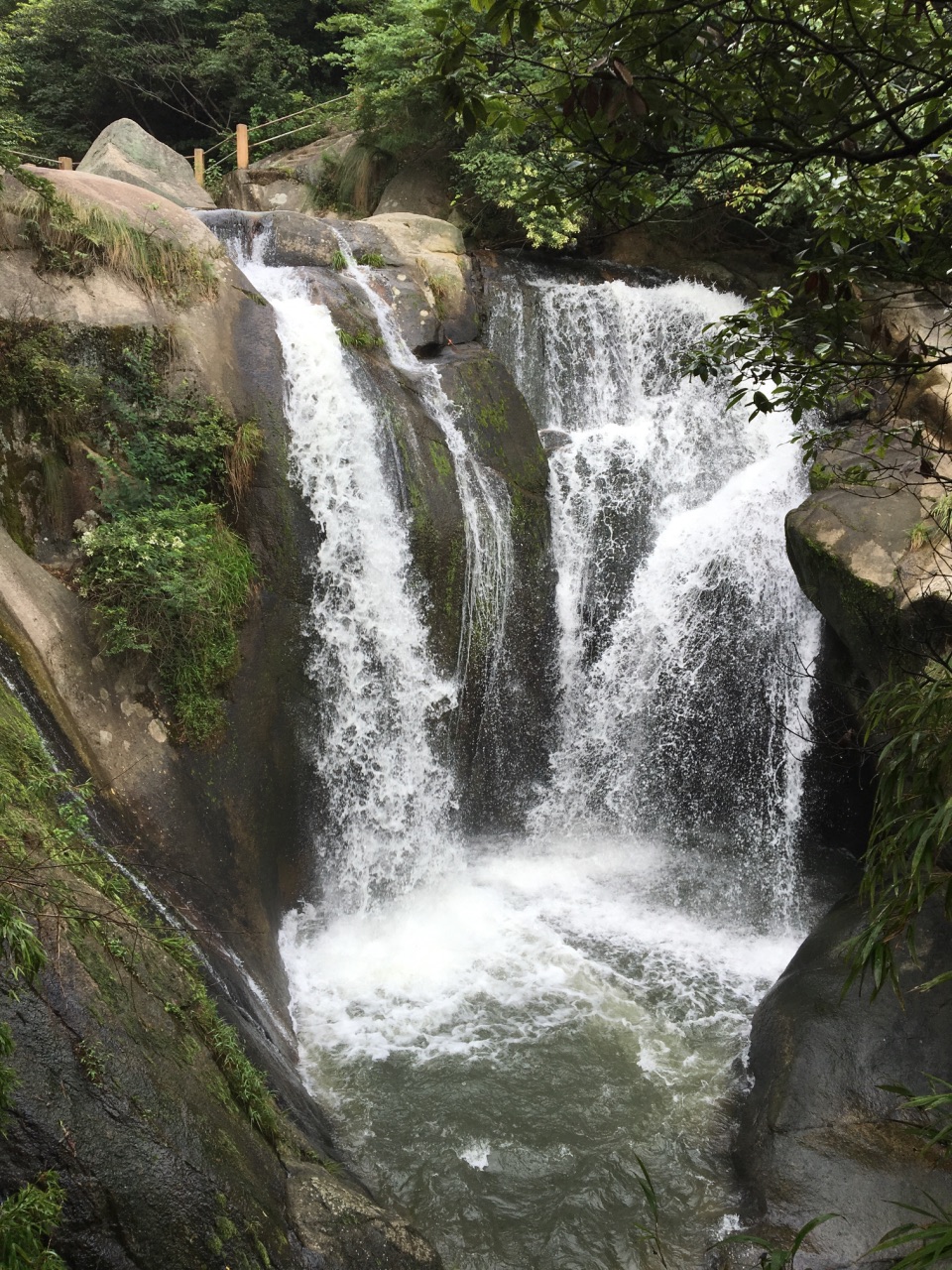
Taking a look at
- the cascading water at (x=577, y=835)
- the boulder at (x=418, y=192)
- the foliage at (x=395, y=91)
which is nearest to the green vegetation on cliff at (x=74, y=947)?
the cascading water at (x=577, y=835)

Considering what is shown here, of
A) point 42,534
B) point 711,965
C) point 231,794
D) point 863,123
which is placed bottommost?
point 711,965

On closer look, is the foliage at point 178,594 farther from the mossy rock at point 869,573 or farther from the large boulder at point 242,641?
the mossy rock at point 869,573

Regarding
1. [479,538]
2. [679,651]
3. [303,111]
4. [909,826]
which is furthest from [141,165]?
[909,826]

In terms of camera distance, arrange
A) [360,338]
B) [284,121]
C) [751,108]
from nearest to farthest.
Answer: [751,108] < [360,338] < [284,121]

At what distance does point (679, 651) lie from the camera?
8523 millimetres

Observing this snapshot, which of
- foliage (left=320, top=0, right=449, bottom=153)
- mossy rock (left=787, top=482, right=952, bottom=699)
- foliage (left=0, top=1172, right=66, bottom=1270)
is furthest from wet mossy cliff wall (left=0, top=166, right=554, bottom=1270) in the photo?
mossy rock (left=787, top=482, right=952, bottom=699)

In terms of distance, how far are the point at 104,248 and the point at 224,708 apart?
3.63m

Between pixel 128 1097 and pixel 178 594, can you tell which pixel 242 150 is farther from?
pixel 128 1097

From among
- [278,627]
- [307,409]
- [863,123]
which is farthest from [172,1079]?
[307,409]

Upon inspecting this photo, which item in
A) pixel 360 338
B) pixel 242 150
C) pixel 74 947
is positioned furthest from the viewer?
pixel 242 150

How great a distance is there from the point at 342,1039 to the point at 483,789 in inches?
109

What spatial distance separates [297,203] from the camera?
1271cm

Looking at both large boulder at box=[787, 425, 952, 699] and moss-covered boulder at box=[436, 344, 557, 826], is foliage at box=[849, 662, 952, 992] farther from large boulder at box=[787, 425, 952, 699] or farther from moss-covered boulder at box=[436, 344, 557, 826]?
moss-covered boulder at box=[436, 344, 557, 826]

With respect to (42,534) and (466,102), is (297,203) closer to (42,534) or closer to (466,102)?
(42,534)
